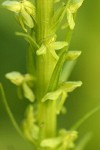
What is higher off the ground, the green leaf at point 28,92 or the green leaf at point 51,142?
the green leaf at point 28,92

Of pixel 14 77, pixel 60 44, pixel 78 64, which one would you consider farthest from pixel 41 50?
pixel 78 64

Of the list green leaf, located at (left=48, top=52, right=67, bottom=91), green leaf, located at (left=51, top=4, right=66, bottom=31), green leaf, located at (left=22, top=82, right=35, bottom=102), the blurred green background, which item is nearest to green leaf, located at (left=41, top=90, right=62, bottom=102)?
green leaf, located at (left=48, top=52, right=67, bottom=91)

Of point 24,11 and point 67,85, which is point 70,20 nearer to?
point 24,11

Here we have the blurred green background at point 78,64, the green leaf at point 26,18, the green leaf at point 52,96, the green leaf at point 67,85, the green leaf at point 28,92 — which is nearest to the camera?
the green leaf at point 26,18

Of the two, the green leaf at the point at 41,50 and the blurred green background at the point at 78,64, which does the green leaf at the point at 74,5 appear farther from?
the blurred green background at the point at 78,64

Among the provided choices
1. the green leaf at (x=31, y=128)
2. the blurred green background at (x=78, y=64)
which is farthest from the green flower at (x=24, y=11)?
the blurred green background at (x=78, y=64)

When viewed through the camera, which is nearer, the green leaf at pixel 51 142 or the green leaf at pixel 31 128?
the green leaf at pixel 51 142
